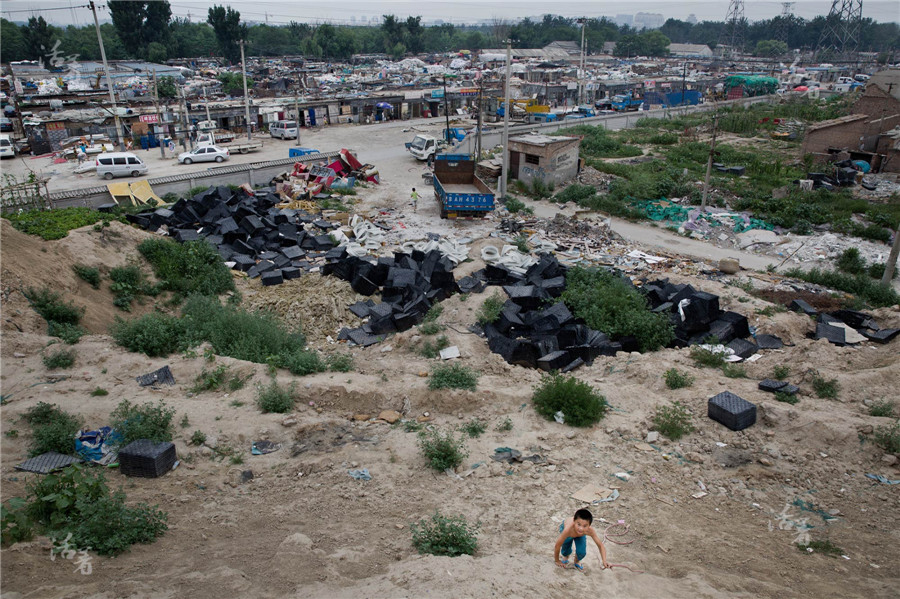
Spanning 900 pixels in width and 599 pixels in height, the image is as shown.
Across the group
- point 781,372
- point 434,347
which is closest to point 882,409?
point 781,372

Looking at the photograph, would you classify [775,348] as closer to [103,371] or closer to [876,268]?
[876,268]

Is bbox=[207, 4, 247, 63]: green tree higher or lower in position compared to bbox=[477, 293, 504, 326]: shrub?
higher

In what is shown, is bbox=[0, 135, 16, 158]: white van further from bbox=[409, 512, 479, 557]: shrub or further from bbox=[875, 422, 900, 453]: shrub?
bbox=[875, 422, 900, 453]: shrub

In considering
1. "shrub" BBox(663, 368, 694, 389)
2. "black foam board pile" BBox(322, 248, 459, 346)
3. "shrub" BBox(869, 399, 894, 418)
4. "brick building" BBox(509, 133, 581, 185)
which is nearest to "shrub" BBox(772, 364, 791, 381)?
"shrub" BBox(869, 399, 894, 418)

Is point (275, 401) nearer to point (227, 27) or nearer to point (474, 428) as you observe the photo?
point (474, 428)

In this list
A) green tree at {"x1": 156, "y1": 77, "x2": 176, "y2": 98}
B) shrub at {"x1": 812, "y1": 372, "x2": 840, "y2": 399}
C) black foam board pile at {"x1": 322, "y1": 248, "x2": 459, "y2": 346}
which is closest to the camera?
shrub at {"x1": 812, "y1": 372, "x2": 840, "y2": 399}

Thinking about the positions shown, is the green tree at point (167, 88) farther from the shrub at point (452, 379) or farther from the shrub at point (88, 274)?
the shrub at point (452, 379)
